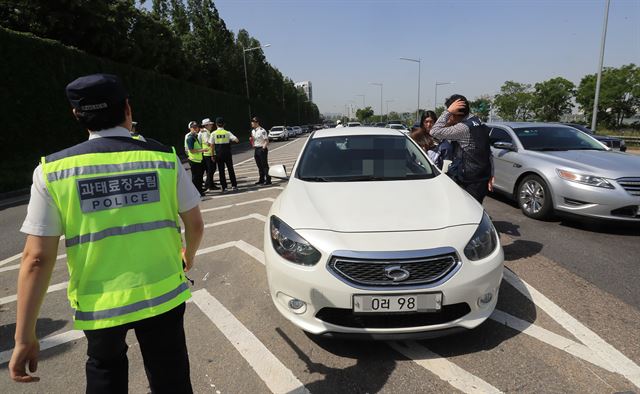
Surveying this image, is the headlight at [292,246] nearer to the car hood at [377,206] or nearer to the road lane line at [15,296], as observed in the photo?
the car hood at [377,206]

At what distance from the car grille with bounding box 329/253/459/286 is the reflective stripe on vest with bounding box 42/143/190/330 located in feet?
3.72

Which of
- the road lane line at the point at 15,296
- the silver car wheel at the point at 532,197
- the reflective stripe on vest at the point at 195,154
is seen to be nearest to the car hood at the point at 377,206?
the road lane line at the point at 15,296

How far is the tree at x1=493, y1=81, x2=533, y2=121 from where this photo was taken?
66.1 metres

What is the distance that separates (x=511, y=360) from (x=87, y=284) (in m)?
2.53

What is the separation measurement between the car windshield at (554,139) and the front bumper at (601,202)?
1255 millimetres

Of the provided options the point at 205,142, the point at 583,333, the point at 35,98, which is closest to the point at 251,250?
the point at 583,333

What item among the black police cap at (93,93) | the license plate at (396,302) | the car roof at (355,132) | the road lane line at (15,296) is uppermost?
the black police cap at (93,93)

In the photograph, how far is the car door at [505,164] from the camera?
6164mm

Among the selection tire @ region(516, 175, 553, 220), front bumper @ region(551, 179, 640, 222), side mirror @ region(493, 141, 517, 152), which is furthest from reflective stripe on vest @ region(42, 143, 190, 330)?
side mirror @ region(493, 141, 517, 152)

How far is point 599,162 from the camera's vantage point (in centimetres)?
516

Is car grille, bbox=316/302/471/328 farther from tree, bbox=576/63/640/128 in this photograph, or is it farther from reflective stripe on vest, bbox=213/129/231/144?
tree, bbox=576/63/640/128

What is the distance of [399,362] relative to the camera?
2494 millimetres

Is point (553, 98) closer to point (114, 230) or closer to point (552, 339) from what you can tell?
point (552, 339)

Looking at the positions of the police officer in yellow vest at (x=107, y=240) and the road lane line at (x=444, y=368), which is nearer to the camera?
the police officer in yellow vest at (x=107, y=240)
